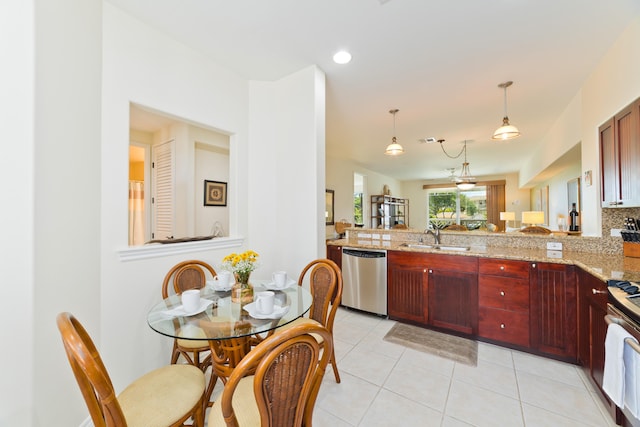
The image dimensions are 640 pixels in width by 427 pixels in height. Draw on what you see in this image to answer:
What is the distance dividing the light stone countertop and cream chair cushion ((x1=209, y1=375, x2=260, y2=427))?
2181mm

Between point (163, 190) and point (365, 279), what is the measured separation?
2990 millimetres

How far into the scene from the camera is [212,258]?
243 cm

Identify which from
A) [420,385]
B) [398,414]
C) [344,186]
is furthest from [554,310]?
[344,186]

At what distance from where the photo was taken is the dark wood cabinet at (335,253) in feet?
11.6

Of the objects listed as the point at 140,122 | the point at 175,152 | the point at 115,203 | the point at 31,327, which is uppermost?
the point at 140,122

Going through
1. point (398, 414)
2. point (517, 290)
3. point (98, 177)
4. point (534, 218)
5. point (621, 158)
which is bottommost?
point (398, 414)

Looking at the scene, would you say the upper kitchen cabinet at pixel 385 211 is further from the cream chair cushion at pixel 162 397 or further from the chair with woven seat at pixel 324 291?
the cream chair cushion at pixel 162 397

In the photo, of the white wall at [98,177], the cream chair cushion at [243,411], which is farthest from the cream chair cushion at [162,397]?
the white wall at [98,177]

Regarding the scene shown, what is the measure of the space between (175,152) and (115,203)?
5.74ft

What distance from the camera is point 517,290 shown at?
2.38m

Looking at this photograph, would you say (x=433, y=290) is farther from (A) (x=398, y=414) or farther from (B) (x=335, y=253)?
(A) (x=398, y=414)

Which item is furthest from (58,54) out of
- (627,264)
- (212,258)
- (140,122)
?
(627,264)

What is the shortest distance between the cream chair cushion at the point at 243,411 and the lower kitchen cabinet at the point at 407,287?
224 centimetres

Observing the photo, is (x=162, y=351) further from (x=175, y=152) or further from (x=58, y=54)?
(x=175, y=152)
